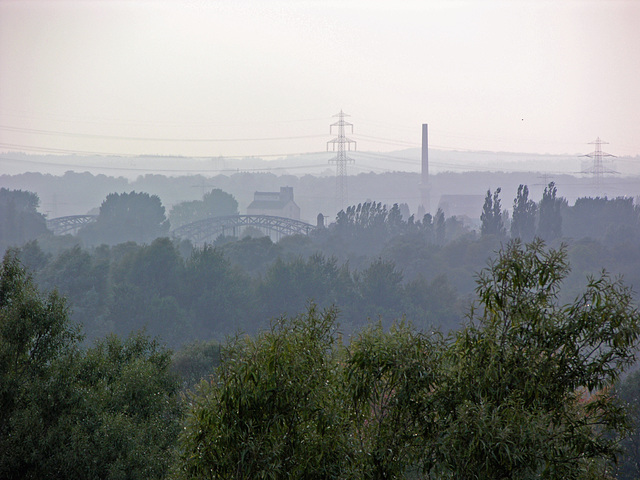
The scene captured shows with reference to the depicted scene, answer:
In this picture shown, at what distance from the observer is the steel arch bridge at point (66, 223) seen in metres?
134

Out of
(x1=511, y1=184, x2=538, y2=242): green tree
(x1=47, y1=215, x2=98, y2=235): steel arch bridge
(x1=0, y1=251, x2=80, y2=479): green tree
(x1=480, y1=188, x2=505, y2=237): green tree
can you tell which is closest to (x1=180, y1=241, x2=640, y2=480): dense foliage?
(x1=0, y1=251, x2=80, y2=479): green tree

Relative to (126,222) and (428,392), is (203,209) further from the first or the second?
(428,392)

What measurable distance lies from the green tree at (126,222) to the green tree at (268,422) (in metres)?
127

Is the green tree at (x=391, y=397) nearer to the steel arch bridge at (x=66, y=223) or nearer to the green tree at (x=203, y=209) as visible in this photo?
the steel arch bridge at (x=66, y=223)

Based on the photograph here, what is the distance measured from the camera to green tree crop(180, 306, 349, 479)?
29.6 feet

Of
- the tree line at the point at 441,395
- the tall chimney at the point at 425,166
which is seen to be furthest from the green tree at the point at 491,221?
the tree line at the point at 441,395

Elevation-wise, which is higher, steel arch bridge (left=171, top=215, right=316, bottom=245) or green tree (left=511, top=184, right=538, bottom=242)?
green tree (left=511, top=184, right=538, bottom=242)

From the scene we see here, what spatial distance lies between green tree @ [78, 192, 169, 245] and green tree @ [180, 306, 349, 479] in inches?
4996

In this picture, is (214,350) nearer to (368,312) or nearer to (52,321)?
(52,321)

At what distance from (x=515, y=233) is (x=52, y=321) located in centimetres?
10032

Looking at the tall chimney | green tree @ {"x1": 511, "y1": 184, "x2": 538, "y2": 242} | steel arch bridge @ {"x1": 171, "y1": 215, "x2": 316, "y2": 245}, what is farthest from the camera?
the tall chimney

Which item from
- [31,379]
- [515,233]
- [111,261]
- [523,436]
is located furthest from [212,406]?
[515,233]

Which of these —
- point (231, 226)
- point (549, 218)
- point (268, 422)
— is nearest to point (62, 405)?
point (268, 422)

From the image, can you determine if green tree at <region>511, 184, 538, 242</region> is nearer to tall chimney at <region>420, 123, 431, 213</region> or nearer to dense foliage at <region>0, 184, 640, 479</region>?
tall chimney at <region>420, 123, 431, 213</region>
